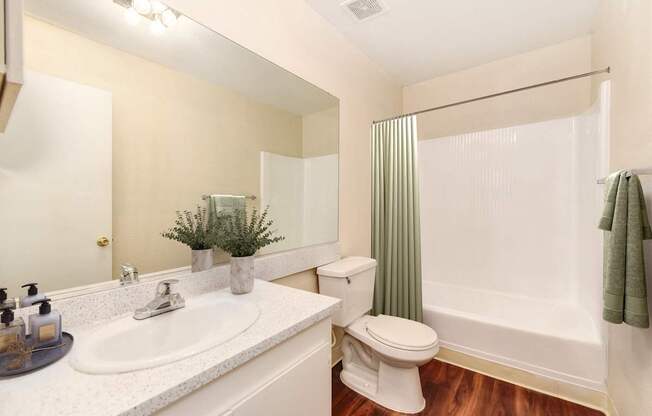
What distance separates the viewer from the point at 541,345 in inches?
67.4

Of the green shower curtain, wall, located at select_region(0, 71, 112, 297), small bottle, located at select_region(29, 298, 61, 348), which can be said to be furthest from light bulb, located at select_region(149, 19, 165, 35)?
the green shower curtain

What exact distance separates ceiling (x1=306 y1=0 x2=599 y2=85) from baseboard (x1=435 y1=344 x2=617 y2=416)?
227 centimetres

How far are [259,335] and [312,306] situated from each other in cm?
26

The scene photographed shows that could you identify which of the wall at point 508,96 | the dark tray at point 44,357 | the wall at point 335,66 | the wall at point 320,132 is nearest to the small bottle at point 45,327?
the dark tray at point 44,357

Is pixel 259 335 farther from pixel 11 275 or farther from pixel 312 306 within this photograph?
pixel 11 275

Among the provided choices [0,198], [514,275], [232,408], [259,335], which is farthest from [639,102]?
[0,198]

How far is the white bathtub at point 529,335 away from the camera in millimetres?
1613

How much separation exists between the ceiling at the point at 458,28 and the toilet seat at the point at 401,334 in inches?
77.3

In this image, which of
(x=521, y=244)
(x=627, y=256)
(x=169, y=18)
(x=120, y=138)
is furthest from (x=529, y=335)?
(x=169, y=18)

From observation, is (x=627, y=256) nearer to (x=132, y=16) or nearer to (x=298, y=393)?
(x=298, y=393)

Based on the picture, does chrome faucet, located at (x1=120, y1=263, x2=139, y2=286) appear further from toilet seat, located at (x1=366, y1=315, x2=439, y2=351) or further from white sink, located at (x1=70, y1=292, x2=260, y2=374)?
toilet seat, located at (x1=366, y1=315, x2=439, y2=351)

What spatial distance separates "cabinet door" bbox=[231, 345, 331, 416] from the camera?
2.49 feet

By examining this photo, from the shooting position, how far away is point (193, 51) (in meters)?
1.18

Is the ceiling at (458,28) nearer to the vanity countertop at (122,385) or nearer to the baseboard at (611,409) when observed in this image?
the vanity countertop at (122,385)
